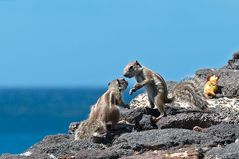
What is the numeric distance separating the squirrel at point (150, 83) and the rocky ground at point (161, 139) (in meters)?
0.19

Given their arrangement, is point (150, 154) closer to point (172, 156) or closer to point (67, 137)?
point (172, 156)

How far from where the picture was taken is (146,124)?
A: 12742 mm

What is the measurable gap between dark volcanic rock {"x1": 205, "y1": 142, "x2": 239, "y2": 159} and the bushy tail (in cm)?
357

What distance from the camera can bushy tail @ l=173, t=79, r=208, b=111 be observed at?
14.0 meters

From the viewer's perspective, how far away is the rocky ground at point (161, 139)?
10469mm

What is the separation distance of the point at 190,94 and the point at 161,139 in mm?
3137

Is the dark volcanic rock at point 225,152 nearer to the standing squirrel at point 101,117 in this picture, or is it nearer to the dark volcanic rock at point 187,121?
the dark volcanic rock at point 187,121

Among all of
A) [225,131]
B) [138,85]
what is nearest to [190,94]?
[138,85]

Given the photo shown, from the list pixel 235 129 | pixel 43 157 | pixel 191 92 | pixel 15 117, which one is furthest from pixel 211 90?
pixel 15 117

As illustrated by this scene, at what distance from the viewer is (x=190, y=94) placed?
46.4 ft

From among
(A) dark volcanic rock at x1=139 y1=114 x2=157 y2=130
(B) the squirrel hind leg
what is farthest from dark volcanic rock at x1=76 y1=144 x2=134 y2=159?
(B) the squirrel hind leg

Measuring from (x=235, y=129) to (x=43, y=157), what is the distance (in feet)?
8.37

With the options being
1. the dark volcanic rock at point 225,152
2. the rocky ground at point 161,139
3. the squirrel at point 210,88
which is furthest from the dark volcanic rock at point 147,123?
the squirrel at point 210,88

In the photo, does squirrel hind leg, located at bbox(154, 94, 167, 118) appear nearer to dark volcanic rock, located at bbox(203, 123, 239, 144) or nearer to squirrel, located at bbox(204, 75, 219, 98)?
dark volcanic rock, located at bbox(203, 123, 239, 144)
